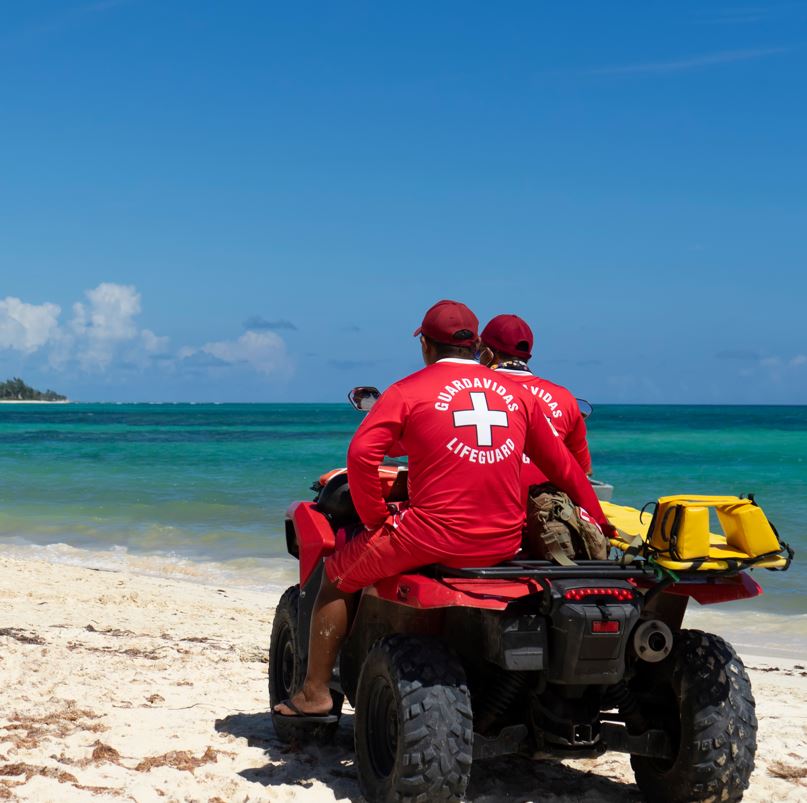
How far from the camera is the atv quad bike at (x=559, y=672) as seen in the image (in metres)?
3.44

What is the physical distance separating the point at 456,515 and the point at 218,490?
17381mm

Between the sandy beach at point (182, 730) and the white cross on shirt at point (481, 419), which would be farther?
the sandy beach at point (182, 730)

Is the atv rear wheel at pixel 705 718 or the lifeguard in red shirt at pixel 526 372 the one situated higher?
the lifeguard in red shirt at pixel 526 372

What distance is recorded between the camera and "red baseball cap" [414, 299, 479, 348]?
383 cm

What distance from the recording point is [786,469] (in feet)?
96.8

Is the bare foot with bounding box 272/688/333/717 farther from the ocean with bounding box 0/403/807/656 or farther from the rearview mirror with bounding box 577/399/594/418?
the ocean with bounding box 0/403/807/656

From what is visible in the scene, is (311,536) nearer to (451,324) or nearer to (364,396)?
(364,396)

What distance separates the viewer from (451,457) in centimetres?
364

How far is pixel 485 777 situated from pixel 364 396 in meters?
1.64

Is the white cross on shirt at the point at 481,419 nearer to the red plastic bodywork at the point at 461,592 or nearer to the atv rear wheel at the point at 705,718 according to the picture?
the red plastic bodywork at the point at 461,592

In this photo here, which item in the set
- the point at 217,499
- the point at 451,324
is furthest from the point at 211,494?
the point at 451,324

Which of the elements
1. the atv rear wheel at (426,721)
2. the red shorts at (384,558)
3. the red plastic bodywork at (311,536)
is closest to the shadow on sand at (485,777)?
the atv rear wheel at (426,721)

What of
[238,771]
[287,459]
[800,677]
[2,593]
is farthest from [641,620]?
[287,459]

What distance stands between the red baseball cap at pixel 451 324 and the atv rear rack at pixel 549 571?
805 millimetres
